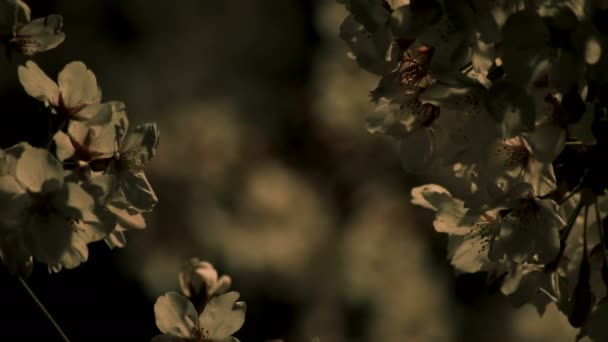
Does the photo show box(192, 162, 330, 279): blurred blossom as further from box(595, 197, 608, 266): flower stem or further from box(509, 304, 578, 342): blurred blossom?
box(595, 197, 608, 266): flower stem

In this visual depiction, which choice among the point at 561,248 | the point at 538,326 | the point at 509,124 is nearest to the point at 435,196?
the point at 561,248

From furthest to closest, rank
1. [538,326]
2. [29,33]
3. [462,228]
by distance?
1. [538,326]
2. [462,228]
3. [29,33]

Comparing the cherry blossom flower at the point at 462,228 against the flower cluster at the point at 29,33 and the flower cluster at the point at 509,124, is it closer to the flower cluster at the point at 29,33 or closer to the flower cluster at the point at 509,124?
the flower cluster at the point at 509,124

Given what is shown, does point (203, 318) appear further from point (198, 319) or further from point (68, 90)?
point (68, 90)

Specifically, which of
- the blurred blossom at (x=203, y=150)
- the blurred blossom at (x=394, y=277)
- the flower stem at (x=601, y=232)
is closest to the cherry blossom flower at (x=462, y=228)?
the flower stem at (x=601, y=232)

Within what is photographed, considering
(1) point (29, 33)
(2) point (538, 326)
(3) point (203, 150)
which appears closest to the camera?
(1) point (29, 33)
